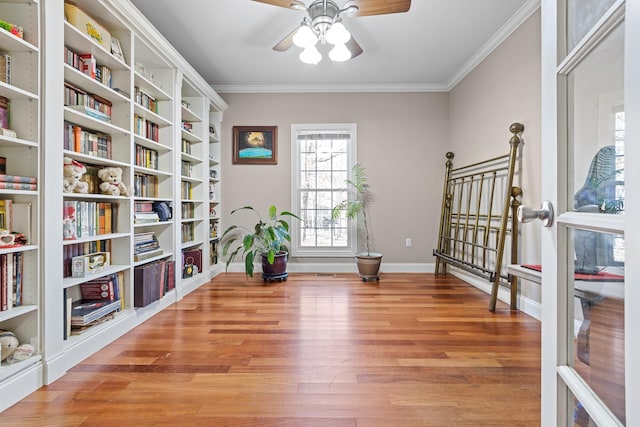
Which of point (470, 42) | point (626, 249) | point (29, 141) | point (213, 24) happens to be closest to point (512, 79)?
point (470, 42)

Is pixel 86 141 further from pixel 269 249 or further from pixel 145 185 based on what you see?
pixel 269 249

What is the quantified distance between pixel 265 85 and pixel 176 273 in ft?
8.86

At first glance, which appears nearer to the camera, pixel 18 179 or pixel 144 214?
pixel 18 179

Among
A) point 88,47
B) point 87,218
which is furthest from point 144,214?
point 88,47

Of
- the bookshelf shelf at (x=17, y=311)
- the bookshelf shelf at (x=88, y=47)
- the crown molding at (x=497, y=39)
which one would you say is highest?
the crown molding at (x=497, y=39)

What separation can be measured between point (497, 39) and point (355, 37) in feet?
4.50

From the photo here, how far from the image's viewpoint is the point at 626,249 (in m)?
0.54

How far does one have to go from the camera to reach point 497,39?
3.23 metres

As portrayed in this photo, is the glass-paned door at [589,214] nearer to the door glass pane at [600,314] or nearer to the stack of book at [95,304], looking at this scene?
the door glass pane at [600,314]

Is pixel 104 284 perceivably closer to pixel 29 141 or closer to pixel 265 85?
pixel 29 141

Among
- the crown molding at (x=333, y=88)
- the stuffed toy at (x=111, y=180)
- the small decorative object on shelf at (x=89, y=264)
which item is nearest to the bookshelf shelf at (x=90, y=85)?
the stuffed toy at (x=111, y=180)

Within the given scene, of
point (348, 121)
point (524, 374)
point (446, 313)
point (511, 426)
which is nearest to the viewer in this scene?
point (511, 426)

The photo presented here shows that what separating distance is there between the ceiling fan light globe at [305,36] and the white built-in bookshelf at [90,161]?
114 cm

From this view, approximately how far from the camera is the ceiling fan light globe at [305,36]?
7.84ft
